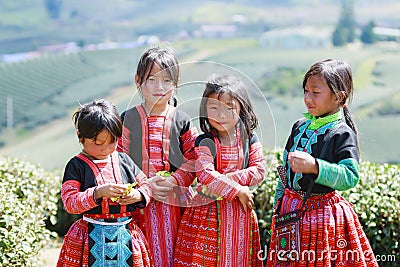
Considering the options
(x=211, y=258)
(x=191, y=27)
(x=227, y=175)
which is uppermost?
(x=191, y=27)

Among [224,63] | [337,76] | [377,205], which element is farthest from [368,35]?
[337,76]

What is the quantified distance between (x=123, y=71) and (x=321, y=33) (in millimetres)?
6039

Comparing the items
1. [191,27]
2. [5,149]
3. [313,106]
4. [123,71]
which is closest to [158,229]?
[313,106]

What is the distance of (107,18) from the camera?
2370 centimetres

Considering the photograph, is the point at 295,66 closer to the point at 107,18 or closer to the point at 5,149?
the point at 5,149

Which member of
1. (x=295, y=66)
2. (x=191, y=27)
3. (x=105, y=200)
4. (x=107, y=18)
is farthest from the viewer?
(x=107, y=18)

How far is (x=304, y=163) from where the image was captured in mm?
2939

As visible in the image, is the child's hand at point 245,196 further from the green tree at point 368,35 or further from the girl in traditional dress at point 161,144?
the green tree at point 368,35

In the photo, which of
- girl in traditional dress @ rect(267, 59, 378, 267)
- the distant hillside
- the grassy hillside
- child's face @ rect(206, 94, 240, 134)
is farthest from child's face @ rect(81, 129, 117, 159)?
the distant hillside

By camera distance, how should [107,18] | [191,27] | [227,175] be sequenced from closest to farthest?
[227,175] → [191,27] → [107,18]

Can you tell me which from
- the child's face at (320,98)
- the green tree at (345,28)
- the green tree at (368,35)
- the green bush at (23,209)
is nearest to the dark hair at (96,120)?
the child's face at (320,98)

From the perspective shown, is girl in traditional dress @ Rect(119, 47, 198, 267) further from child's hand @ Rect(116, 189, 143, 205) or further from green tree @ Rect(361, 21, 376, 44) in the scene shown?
green tree @ Rect(361, 21, 376, 44)

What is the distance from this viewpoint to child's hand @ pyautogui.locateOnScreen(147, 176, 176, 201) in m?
3.41

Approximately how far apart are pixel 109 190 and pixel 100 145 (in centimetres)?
27
